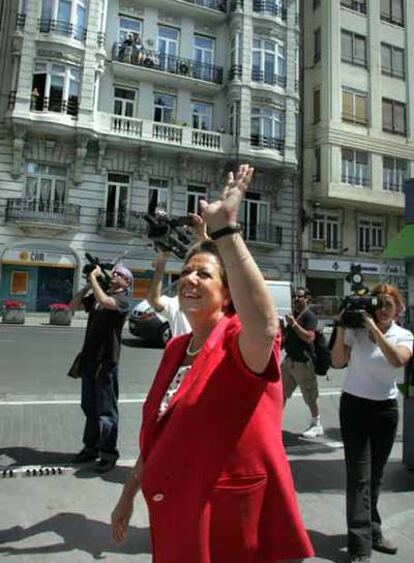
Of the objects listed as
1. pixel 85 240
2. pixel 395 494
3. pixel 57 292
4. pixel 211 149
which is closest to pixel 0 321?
pixel 57 292

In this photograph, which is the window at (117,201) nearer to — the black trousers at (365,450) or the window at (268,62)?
the window at (268,62)

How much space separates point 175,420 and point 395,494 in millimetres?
3378

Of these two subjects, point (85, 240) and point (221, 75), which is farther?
point (221, 75)

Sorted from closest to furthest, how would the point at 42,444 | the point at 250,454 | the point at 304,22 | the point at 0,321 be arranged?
the point at 250,454 → the point at 42,444 → the point at 0,321 → the point at 304,22

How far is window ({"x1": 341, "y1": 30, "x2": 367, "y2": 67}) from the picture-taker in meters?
28.1

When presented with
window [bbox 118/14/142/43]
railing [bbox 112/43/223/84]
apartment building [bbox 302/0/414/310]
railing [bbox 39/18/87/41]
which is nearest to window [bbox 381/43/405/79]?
apartment building [bbox 302/0/414/310]

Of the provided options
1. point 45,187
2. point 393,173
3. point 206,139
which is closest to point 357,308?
point 45,187

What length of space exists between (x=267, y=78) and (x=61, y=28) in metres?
10.5

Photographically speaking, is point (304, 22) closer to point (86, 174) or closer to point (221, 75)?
point (221, 75)

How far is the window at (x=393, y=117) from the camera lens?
29.0m

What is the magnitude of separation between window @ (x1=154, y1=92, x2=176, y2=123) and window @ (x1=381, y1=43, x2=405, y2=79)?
13.0m

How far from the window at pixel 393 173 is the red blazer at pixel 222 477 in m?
29.1

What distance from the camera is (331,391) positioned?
30.0ft

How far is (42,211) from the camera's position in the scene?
22172mm
